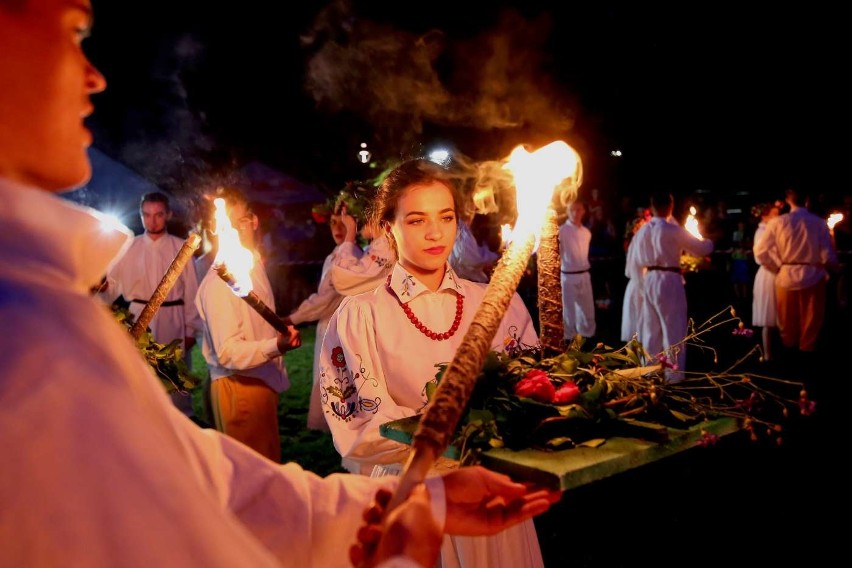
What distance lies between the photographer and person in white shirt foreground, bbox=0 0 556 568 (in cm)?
76

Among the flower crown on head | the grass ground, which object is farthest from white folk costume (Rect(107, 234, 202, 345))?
the flower crown on head

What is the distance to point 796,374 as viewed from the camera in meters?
10.2

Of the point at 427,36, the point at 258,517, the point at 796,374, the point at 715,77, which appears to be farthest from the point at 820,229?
the point at 715,77

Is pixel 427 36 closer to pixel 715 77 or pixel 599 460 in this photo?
pixel 599 460

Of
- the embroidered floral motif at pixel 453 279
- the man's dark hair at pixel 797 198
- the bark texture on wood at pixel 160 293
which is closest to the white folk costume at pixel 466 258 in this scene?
the man's dark hair at pixel 797 198

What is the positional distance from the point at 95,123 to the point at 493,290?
50.6 feet

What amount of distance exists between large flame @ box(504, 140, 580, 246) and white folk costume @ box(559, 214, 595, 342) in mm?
10995

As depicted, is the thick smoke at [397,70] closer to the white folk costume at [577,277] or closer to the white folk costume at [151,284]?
the white folk costume at [151,284]

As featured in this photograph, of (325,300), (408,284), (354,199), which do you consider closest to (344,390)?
(408,284)

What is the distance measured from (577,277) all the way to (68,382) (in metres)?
13.2

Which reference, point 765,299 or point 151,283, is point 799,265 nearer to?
point 765,299

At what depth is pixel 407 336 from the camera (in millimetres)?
3209

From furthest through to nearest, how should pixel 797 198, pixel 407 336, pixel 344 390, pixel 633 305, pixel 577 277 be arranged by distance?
pixel 577 277, pixel 797 198, pixel 633 305, pixel 407 336, pixel 344 390

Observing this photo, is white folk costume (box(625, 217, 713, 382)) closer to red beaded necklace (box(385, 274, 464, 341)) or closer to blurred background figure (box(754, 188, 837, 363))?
blurred background figure (box(754, 188, 837, 363))
